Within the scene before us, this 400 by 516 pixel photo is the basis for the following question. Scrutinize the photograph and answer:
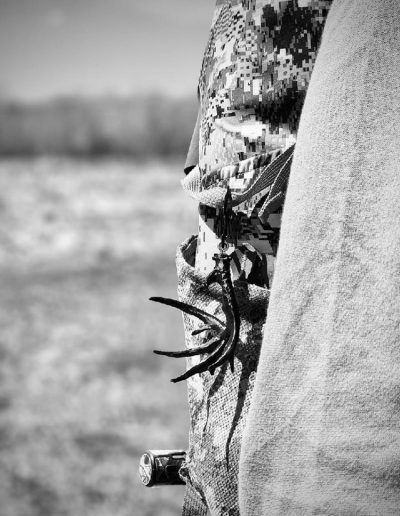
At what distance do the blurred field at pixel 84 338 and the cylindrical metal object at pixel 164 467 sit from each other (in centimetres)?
290

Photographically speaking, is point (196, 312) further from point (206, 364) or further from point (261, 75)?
point (261, 75)

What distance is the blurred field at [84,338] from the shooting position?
395 centimetres

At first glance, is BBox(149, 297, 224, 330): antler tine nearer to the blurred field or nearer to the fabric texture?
the fabric texture

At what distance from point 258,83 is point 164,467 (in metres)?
0.50

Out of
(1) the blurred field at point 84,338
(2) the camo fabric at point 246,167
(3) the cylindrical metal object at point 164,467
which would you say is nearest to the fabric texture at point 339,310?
(2) the camo fabric at point 246,167

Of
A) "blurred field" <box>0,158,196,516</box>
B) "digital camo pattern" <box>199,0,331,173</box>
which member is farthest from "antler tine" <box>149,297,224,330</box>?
"blurred field" <box>0,158,196,516</box>

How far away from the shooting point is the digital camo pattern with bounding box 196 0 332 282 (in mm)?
747

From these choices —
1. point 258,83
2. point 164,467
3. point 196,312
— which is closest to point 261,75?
point 258,83

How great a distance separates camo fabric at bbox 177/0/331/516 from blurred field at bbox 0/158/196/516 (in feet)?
10.1

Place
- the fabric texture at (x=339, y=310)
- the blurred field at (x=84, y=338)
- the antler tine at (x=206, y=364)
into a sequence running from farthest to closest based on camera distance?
the blurred field at (x=84, y=338) < the antler tine at (x=206, y=364) < the fabric texture at (x=339, y=310)

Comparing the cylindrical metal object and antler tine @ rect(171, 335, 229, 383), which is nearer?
antler tine @ rect(171, 335, 229, 383)

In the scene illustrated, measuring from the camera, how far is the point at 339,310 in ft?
1.87

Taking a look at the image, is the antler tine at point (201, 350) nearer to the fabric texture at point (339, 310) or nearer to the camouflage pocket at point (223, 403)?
the camouflage pocket at point (223, 403)

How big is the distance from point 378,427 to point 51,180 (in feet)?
22.1
